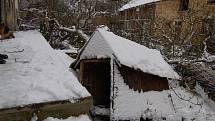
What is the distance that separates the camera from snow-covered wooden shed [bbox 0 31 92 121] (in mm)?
3867

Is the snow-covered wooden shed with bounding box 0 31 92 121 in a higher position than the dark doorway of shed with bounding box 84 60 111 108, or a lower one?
higher

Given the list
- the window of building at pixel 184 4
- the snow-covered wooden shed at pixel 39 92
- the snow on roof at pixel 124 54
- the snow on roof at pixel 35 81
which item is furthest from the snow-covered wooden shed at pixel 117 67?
the window of building at pixel 184 4

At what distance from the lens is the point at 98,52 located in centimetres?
865

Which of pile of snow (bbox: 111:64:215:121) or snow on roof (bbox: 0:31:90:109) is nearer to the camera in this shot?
snow on roof (bbox: 0:31:90:109)

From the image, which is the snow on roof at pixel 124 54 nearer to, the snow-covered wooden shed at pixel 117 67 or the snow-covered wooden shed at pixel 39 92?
the snow-covered wooden shed at pixel 117 67

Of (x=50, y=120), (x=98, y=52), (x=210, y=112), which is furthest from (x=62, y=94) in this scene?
(x=210, y=112)

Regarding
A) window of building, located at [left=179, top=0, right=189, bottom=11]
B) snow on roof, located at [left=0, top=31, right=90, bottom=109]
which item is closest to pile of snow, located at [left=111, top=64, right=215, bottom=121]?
snow on roof, located at [left=0, top=31, right=90, bottom=109]

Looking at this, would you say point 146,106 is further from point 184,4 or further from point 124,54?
point 184,4

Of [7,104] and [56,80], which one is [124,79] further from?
[7,104]

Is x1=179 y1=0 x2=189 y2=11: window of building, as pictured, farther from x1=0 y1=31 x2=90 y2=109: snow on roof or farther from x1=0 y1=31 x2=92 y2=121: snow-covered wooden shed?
x1=0 y1=31 x2=92 y2=121: snow-covered wooden shed

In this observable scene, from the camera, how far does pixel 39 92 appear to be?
4.24m

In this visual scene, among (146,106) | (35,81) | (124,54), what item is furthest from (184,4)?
(35,81)

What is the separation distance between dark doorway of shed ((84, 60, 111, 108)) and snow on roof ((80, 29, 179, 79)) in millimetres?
703

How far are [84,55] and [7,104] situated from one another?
17.2 feet
